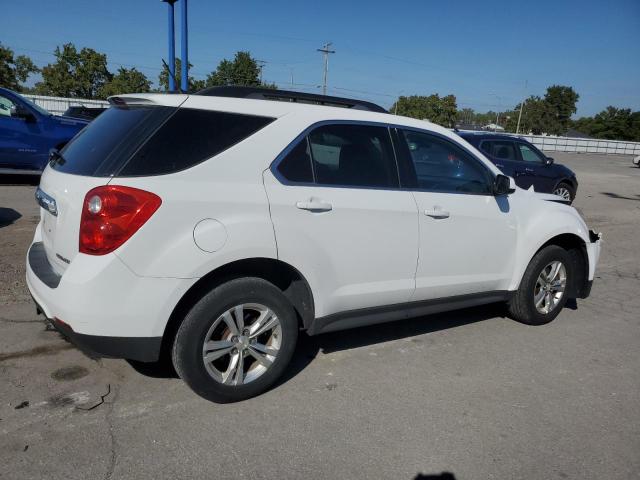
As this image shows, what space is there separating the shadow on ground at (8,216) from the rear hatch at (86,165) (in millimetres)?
4527

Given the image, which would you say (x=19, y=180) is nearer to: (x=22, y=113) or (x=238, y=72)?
(x=22, y=113)

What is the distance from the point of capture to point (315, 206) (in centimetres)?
323

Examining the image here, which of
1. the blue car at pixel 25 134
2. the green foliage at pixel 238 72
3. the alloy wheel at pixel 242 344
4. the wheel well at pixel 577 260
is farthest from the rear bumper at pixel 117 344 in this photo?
the green foliage at pixel 238 72

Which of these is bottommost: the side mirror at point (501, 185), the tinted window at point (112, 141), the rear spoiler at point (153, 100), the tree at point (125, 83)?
the side mirror at point (501, 185)

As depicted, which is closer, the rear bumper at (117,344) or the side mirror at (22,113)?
the rear bumper at (117,344)

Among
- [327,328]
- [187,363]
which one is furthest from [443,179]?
[187,363]

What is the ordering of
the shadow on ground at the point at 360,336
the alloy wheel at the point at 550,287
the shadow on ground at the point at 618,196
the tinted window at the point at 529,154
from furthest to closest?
the shadow on ground at the point at 618,196, the tinted window at the point at 529,154, the alloy wheel at the point at 550,287, the shadow on ground at the point at 360,336

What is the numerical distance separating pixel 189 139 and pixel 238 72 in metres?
48.7

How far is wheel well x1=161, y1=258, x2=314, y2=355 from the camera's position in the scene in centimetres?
297

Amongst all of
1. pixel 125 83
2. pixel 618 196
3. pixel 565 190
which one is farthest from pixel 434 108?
pixel 565 190

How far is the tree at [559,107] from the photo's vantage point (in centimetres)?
9219

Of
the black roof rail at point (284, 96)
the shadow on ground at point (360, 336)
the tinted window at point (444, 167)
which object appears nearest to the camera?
the black roof rail at point (284, 96)

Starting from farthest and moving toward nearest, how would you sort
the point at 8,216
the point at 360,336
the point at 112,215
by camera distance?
the point at 8,216
the point at 360,336
the point at 112,215

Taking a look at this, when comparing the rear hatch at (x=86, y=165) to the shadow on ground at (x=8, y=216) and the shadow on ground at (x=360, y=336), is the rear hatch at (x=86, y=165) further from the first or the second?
the shadow on ground at (x=8, y=216)
